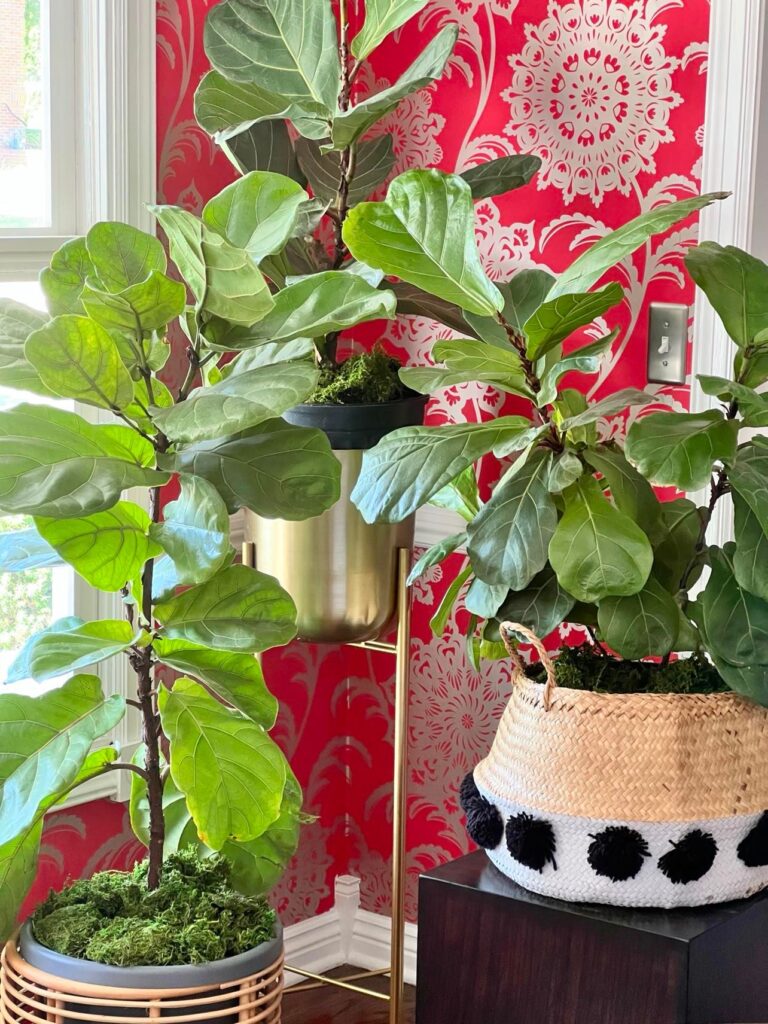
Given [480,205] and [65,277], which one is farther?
[480,205]

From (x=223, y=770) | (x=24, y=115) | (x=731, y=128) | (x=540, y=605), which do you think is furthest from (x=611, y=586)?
(x=24, y=115)

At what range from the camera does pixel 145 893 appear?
169 centimetres

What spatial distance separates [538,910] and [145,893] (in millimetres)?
464

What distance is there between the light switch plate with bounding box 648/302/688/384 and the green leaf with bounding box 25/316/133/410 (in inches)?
38.3

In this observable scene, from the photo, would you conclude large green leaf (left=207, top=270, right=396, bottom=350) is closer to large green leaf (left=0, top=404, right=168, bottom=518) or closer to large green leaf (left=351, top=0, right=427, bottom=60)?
large green leaf (left=0, top=404, right=168, bottom=518)

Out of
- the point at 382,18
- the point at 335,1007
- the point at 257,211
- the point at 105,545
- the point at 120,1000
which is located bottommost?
the point at 335,1007

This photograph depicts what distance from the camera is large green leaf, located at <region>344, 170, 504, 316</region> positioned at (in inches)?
61.6

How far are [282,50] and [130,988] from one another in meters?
1.22

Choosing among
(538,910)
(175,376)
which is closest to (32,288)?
(175,376)

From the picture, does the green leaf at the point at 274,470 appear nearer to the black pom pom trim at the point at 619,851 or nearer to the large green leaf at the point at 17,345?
the large green leaf at the point at 17,345

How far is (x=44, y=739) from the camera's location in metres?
1.54

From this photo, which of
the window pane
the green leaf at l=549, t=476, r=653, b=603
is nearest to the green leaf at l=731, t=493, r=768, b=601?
the green leaf at l=549, t=476, r=653, b=603

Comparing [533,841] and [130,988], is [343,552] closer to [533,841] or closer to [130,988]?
[533,841]

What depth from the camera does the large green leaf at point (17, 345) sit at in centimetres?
151
